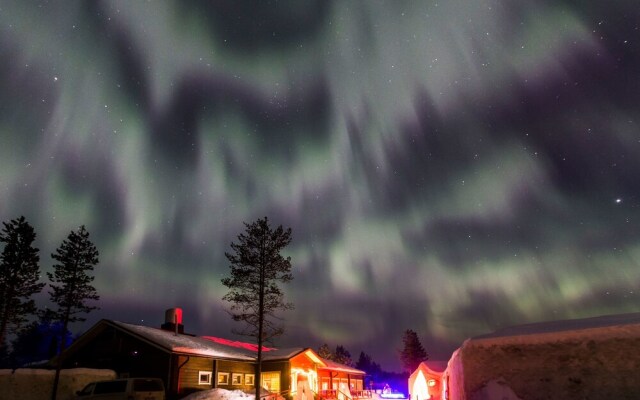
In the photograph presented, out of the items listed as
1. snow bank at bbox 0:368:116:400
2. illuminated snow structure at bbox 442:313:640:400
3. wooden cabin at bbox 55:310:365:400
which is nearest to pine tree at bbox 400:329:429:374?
wooden cabin at bbox 55:310:365:400

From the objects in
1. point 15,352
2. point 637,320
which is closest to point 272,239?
point 637,320

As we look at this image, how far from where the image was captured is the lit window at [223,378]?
2978 centimetres

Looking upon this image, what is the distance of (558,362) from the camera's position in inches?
322

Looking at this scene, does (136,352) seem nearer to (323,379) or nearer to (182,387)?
(182,387)

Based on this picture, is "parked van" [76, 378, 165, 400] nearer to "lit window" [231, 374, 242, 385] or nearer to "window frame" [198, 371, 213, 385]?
"window frame" [198, 371, 213, 385]

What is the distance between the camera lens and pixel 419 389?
5059 cm

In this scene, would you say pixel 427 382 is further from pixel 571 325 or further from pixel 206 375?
pixel 571 325

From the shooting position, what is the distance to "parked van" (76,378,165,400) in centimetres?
1811

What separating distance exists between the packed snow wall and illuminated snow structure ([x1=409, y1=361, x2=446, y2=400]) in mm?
40804

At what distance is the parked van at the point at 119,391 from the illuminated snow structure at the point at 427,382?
3573 centimetres

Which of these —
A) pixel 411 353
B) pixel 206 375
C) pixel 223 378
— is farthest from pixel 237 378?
pixel 411 353

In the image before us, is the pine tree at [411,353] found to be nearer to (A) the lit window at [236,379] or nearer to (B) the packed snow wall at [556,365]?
(A) the lit window at [236,379]

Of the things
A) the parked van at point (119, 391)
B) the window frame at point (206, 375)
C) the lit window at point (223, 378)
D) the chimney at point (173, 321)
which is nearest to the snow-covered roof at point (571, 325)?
the parked van at point (119, 391)

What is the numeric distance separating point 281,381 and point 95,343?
15686 millimetres
